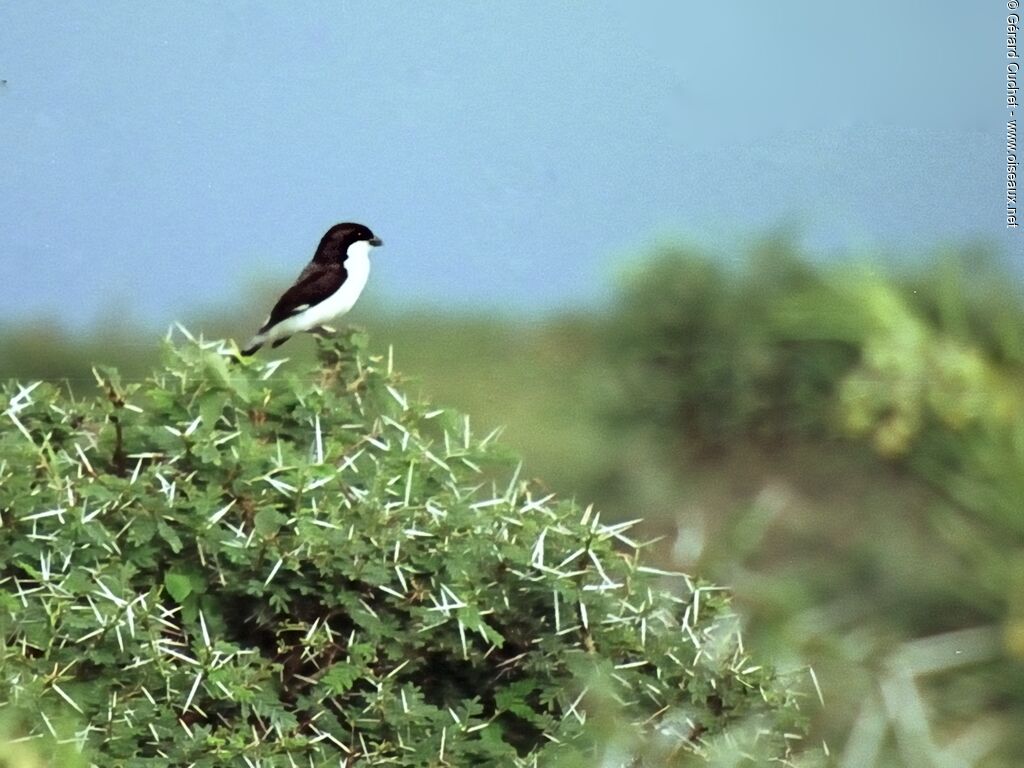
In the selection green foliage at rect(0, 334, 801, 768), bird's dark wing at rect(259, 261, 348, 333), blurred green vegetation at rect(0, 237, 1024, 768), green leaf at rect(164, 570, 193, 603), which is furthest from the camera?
blurred green vegetation at rect(0, 237, 1024, 768)

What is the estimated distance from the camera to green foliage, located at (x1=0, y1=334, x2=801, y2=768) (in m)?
3.10

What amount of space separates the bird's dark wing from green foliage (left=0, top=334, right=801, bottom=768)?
0.94 ft

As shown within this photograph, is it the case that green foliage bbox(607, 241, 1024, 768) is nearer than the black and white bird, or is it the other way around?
the black and white bird

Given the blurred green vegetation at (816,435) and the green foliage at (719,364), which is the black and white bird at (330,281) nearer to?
the blurred green vegetation at (816,435)

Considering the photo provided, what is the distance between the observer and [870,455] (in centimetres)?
409

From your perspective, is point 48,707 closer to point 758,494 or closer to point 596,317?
point 596,317

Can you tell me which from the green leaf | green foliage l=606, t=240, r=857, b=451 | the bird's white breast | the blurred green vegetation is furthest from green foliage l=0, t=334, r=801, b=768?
green foliage l=606, t=240, r=857, b=451

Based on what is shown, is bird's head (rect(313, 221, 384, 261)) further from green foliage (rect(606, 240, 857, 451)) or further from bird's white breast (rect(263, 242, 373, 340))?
green foliage (rect(606, 240, 857, 451))

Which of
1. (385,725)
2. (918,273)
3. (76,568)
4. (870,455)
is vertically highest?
(918,273)

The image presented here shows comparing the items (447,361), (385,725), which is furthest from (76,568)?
(447,361)

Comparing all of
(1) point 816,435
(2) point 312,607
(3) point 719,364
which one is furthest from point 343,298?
(1) point 816,435

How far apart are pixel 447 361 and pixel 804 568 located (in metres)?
1.07

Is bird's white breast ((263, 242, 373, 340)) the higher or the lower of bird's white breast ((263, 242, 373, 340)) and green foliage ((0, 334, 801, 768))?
the higher

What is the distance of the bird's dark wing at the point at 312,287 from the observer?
3.80m
